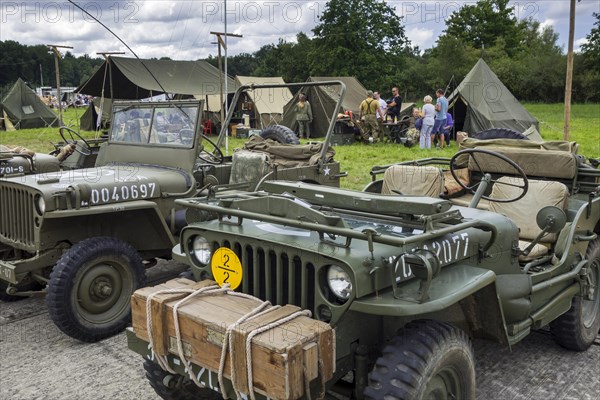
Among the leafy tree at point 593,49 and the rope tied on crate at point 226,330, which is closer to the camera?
the rope tied on crate at point 226,330

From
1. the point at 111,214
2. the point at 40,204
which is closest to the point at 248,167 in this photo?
the point at 111,214

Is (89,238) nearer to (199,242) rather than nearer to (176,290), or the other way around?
(199,242)

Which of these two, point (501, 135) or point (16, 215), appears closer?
point (16, 215)

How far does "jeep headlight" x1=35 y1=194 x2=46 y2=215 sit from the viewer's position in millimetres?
4732

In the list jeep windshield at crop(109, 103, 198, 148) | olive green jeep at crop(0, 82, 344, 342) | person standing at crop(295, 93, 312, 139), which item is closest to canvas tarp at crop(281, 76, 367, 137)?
person standing at crop(295, 93, 312, 139)

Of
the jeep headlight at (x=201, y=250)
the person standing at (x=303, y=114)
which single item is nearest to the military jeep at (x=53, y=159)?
the jeep headlight at (x=201, y=250)

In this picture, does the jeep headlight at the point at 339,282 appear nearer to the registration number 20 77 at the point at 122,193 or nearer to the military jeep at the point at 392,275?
the military jeep at the point at 392,275

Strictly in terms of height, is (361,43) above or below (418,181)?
above

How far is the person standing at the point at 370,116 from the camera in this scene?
16.5 meters

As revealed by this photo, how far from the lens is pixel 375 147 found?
624 inches

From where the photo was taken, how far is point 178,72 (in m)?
19.2

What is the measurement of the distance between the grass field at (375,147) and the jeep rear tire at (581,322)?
18.8 feet

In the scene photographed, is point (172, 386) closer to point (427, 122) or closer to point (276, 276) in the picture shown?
point (276, 276)

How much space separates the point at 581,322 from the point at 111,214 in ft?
12.8
